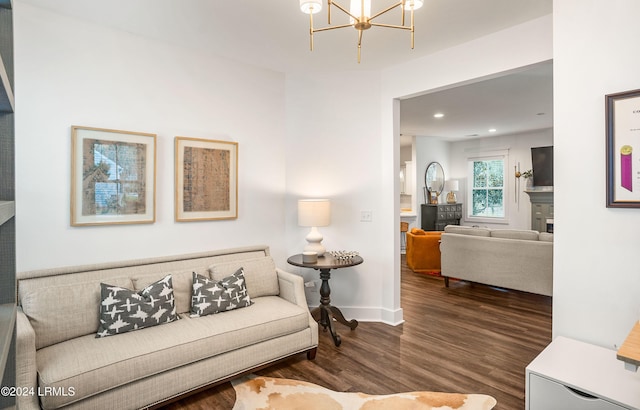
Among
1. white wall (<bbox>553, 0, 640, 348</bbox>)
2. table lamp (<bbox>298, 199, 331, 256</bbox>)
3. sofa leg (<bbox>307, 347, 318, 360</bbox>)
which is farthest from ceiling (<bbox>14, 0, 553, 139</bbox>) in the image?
sofa leg (<bbox>307, 347, 318, 360</bbox>)

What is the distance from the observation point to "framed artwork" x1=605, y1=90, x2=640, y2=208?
5.79ft

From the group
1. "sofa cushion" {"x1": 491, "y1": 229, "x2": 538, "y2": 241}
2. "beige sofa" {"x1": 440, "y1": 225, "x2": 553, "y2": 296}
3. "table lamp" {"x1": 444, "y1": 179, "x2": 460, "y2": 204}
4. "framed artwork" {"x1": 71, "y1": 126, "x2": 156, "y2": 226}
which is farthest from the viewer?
"table lamp" {"x1": 444, "y1": 179, "x2": 460, "y2": 204}

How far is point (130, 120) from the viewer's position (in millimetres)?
2881

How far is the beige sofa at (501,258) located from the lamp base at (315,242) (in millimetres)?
2352

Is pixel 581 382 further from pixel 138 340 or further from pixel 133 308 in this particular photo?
pixel 133 308

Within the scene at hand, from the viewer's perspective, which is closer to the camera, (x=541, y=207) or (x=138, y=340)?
(x=138, y=340)

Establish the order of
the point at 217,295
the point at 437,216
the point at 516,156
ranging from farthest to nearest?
the point at 437,216
the point at 516,156
the point at 217,295

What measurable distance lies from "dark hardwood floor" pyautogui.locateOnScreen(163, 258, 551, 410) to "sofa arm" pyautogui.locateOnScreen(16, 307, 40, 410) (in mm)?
763

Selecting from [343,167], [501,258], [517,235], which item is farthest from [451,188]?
[343,167]

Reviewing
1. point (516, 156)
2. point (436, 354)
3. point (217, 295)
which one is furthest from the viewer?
point (516, 156)

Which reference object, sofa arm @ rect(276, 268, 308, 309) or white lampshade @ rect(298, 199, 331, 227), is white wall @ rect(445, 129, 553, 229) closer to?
white lampshade @ rect(298, 199, 331, 227)

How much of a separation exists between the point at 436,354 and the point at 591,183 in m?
1.82

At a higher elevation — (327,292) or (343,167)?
(343,167)

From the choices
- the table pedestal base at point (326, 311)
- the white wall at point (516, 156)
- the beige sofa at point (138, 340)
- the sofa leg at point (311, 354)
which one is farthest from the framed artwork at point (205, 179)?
the white wall at point (516, 156)
